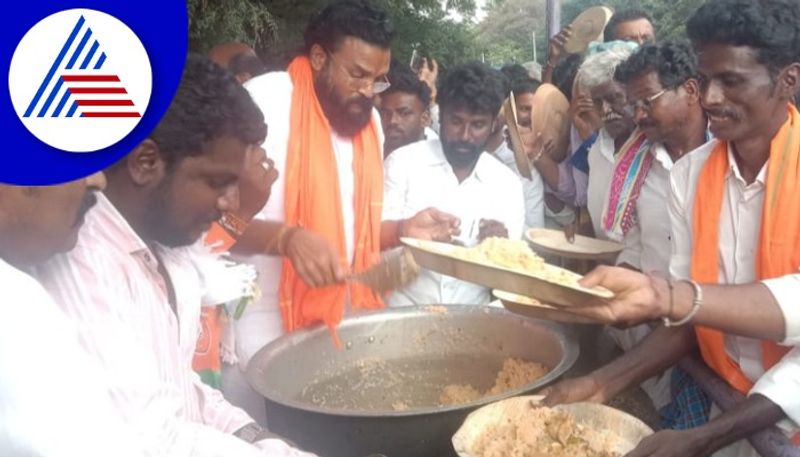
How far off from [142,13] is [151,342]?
0.59 meters

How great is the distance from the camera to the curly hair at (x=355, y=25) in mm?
2457

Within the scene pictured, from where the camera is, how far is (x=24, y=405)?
2.85 ft

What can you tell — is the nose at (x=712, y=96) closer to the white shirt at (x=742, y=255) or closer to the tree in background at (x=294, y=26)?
the white shirt at (x=742, y=255)

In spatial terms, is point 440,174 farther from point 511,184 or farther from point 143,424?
point 143,424

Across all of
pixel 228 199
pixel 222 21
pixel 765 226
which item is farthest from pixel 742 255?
pixel 222 21

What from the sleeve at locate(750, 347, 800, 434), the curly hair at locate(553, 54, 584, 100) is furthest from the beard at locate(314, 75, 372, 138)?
the curly hair at locate(553, 54, 584, 100)

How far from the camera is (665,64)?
2.64 metres

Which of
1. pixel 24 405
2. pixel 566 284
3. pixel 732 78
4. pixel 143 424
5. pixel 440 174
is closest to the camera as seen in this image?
pixel 24 405

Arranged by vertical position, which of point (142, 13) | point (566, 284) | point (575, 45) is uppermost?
point (575, 45)

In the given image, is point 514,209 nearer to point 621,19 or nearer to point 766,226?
point 766,226

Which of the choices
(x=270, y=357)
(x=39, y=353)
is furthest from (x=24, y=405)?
(x=270, y=357)

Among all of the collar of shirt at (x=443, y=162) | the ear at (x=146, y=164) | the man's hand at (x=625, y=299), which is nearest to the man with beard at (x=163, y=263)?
the ear at (x=146, y=164)

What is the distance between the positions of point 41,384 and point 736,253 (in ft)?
5.78

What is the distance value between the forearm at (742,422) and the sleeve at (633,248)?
1147 mm
